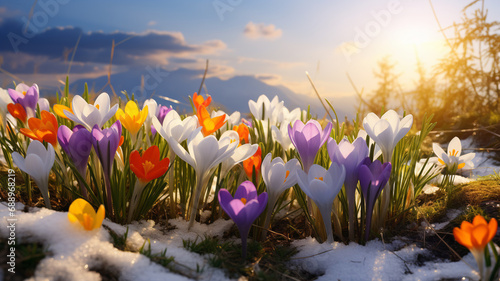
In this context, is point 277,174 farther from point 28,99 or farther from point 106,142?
point 28,99

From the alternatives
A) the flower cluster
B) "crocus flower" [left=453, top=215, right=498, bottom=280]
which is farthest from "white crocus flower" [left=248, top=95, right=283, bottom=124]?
"crocus flower" [left=453, top=215, right=498, bottom=280]

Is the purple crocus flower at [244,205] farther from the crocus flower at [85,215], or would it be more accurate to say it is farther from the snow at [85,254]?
the crocus flower at [85,215]

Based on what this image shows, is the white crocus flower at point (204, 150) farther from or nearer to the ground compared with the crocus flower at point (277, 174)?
farther from the ground

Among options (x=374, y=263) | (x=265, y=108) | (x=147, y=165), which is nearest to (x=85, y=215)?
(x=147, y=165)

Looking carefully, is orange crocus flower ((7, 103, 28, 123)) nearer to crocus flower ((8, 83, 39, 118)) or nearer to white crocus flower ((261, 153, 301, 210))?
crocus flower ((8, 83, 39, 118))

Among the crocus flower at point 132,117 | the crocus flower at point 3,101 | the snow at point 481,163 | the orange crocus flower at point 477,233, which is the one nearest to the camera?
the orange crocus flower at point 477,233

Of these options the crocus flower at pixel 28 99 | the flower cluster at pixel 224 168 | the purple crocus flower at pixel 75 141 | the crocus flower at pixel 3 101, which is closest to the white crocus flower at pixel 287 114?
the flower cluster at pixel 224 168
